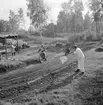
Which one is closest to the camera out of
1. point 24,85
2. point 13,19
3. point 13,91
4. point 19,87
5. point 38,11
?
point 13,91

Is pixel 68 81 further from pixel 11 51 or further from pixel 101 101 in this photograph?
pixel 11 51

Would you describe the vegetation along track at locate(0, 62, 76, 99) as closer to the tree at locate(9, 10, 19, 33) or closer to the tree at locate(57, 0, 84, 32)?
the tree at locate(57, 0, 84, 32)

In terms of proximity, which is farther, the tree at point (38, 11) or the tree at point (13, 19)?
the tree at point (13, 19)

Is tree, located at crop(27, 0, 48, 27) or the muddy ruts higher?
tree, located at crop(27, 0, 48, 27)

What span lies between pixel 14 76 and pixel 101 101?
5.69m

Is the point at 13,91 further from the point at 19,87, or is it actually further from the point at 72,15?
the point at 72,15

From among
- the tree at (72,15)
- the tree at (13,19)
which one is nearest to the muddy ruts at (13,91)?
the tree at (72,15)

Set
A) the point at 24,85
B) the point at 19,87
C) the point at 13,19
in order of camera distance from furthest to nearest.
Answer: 1. the point at 13,19
2. the point at 24,85
3. the point at 19,87

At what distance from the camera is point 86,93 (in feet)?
21.6

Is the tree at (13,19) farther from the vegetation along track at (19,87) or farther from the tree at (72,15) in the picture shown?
the vegetation along track at (19,87)

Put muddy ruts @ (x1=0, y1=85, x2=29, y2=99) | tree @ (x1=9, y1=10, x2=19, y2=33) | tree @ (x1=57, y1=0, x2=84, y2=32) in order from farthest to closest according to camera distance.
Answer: tree @ (x1=9, y1=10, x2=19, y2=33)
tree @ (x1=57, y1=0, x2=84, y2=32)
muddy ruts @ (x1=0, y1=85, x2=29, y2=99)

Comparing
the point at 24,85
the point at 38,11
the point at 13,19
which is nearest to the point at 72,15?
the point at 38,11

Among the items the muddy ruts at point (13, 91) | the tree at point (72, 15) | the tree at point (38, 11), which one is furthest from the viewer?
the tree at point (72, 15)

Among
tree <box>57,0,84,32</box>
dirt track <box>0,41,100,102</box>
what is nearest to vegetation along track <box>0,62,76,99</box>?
dirt track <box>0,41,100,102</box>
